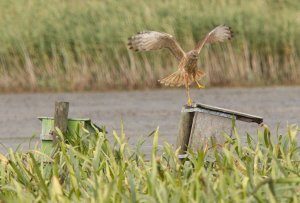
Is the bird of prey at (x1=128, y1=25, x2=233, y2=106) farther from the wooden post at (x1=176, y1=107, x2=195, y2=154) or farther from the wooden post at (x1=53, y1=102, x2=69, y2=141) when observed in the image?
the wooden post at (x1=53, y1=102, x2=69, y2=141)

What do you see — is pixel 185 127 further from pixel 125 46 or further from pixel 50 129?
pixel 125 46

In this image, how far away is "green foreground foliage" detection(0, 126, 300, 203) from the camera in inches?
266

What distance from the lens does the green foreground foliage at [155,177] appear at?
22.2 feet

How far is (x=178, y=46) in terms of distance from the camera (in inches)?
363

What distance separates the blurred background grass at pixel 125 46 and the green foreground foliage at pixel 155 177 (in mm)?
10406

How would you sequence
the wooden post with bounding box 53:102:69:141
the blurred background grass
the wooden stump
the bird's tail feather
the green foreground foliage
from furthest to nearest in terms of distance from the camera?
the blurred background grass
the bird's tail feather
the wooden post with bounding box 53:102:69:141
the wooden stump
the green foreground foliage

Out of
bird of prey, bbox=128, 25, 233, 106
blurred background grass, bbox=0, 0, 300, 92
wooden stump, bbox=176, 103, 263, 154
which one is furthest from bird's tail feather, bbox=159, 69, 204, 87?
blurred background grass, bbox=0, 0, 300, 92

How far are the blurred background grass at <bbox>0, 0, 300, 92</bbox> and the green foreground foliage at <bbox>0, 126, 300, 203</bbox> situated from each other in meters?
10.4

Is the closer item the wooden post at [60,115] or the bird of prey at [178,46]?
the wooden post at [60,115]

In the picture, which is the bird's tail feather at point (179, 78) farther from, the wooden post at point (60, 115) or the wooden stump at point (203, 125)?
the wooden post at point (60, 115)

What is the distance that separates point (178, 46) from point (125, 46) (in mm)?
10656

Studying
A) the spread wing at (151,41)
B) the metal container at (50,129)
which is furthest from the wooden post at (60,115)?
the spread wing at (151,41)

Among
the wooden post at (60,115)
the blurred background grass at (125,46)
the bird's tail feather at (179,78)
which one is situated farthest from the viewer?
the blurred background grass at (125,46)

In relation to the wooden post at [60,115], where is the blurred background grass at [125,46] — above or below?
above
